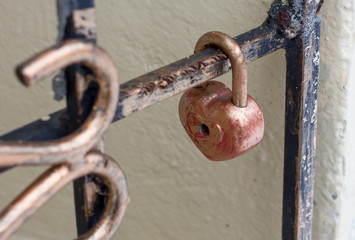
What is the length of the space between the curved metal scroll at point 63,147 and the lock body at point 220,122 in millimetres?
117

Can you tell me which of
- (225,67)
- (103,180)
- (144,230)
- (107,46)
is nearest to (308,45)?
(225,67)

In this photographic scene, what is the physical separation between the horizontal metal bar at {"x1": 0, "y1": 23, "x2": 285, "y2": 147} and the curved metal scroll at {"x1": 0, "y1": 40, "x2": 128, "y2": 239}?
0.02 metres

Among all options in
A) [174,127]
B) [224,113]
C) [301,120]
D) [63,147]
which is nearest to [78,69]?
[63,147]

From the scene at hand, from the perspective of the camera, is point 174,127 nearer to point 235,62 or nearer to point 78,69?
point 235,62

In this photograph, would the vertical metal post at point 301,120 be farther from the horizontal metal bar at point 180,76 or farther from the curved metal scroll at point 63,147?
the curved metal scroll at point 63,147

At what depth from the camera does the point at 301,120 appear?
0.49 meters

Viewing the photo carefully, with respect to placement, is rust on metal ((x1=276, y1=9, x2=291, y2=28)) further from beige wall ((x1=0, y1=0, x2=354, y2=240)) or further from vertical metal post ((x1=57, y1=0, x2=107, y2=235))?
vertical metal post ((x1=57, y1=0, x2=107, y2=235))

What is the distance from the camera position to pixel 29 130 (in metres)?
0.30

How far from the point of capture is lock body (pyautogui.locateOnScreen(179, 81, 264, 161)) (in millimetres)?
402

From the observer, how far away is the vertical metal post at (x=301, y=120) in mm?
464

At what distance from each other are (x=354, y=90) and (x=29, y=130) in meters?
0.37

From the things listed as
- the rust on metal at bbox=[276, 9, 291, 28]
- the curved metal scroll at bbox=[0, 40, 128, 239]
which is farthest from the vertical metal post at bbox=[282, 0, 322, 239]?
the curved metal scroll at bbox=[0, 40, 128, 239]

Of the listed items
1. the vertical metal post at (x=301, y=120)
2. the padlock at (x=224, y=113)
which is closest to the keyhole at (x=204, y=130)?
the padlock at (x=224, y=113)

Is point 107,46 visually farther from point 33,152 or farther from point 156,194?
point 33,152
